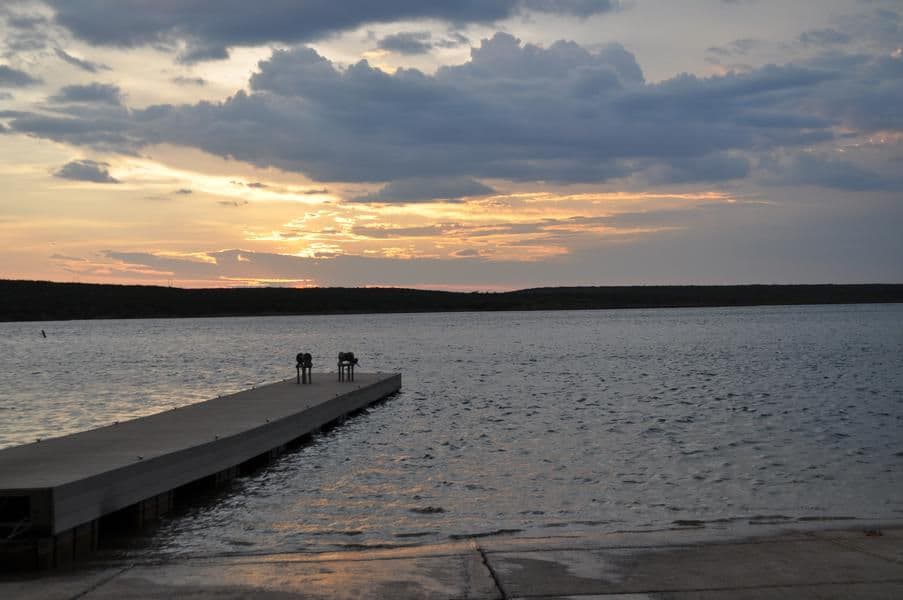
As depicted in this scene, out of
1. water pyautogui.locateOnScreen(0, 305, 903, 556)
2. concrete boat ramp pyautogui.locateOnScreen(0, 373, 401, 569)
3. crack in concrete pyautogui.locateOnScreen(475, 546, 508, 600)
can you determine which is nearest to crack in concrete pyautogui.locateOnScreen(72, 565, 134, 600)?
concrete boat ramp pyautogui.locateOnScreen(0, 373, 401, 569)

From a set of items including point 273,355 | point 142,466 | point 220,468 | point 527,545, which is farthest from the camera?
point 273,355

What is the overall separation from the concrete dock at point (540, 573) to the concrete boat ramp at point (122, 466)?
813mm

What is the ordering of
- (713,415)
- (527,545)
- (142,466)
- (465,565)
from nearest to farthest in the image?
1. (465,565)
2. (527,545)
3. (142,466)
4. (713,415)

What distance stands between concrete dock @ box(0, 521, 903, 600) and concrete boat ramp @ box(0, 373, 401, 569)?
813 millimetres

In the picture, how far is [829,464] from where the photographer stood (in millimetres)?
20172

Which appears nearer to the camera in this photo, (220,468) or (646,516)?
(646,516)

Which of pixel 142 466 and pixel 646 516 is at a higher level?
pixel 142 466

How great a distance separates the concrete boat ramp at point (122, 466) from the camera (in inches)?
425

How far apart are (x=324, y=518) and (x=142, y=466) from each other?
9.54 feet

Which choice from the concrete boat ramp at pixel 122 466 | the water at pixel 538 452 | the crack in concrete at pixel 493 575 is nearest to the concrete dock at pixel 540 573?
the crack in concrete at pixel 493 575

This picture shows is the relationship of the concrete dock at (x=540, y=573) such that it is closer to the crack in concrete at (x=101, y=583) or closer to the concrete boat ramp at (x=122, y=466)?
the crack in concrete at (x=101, y=583)

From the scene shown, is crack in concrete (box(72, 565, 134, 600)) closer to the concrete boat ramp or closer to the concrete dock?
the concrete dock

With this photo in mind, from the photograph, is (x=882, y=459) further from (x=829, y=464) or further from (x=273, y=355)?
(x=273, y=355)

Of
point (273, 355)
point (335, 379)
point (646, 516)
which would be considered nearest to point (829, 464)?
point (646, 516)
